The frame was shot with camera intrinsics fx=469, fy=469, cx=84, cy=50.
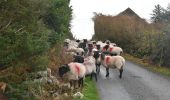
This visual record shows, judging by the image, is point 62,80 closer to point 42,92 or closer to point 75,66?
point 75,66

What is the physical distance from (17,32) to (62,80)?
21.6ft

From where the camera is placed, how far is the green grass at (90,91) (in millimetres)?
20784

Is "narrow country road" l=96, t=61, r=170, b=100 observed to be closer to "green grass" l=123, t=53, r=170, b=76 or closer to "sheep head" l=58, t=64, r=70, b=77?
"green grass" l=123, t=53, r=170, b=76

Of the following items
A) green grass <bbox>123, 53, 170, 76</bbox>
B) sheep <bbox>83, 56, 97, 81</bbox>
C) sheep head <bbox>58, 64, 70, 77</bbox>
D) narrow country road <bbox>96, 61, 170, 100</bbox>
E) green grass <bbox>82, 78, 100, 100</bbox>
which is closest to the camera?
green grass <bbox>82, 78, 100, 100</bbox>

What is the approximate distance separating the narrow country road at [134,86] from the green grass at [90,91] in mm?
275

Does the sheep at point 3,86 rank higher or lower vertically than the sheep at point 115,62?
lower

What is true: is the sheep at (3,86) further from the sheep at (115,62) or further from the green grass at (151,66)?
the green grass at (151,66)

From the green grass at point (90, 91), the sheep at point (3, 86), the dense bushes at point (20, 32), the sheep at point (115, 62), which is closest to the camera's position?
the dense bushes at point (20, 32)

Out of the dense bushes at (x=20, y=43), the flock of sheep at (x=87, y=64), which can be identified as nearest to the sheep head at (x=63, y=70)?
the flock of sheep at (x=87, y=64)

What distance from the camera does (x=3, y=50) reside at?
586 inches

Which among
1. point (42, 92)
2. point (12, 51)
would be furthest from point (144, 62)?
point (12, 51)

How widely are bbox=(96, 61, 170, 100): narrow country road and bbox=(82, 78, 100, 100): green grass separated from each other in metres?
0.27

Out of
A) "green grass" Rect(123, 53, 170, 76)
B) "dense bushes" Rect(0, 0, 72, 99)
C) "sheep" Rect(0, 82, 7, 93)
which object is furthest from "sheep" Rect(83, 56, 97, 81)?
"sheep" Rect(0, 82, 7, 93)

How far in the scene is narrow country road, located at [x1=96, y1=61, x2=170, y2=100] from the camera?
21.8 meters
